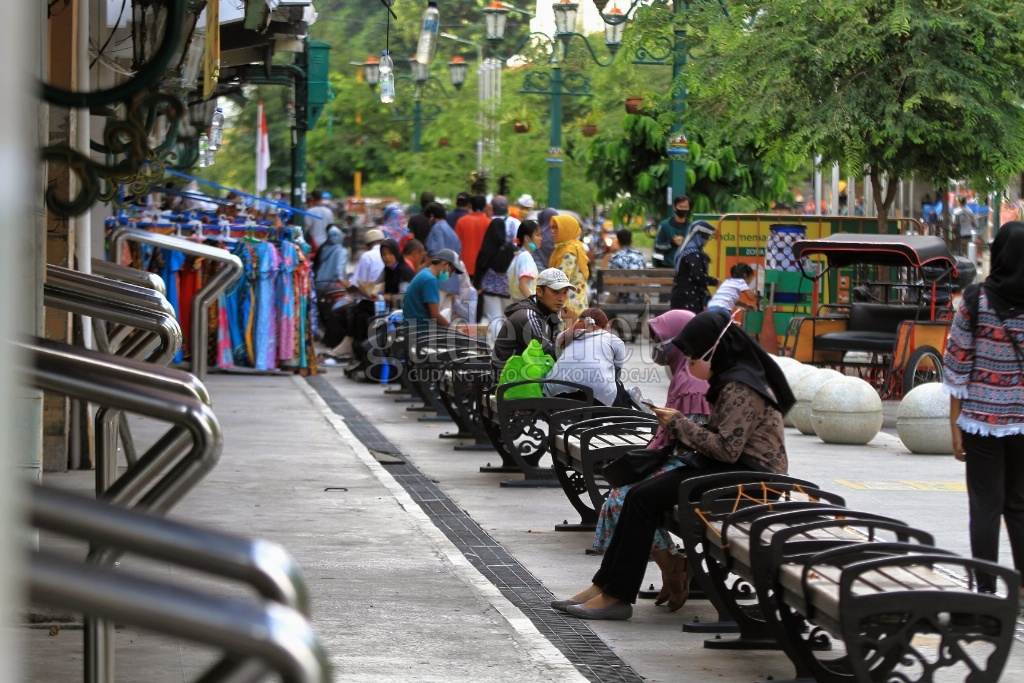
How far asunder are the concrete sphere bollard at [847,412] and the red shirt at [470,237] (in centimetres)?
814

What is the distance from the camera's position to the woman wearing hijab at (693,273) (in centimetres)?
1791

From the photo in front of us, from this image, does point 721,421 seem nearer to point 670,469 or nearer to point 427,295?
point 670,469

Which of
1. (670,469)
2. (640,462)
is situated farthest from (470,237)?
(670,469)

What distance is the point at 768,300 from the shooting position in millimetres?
18969

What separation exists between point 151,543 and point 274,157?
54.3 m

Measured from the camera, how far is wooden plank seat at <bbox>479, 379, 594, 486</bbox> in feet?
33.2

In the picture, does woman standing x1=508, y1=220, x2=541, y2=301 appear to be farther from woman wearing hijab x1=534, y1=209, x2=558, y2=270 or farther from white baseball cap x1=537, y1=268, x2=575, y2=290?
white baseball cap x1=537, y1=268, x2=575, y2=290

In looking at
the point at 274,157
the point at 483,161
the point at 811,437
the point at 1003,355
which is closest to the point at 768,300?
the point at 811,437

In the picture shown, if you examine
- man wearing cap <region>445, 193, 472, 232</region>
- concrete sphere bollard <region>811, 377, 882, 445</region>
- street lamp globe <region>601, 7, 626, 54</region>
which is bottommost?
concrete sphere bollard <region>811, 377, 882, 445</region>

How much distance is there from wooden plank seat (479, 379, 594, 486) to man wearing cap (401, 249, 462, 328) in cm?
390

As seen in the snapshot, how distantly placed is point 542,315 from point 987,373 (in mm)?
4905

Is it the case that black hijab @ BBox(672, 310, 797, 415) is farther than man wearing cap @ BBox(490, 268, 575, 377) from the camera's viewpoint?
No

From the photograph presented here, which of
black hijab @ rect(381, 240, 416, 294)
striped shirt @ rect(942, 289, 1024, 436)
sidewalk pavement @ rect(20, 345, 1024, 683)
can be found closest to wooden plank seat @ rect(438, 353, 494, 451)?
sidewalk pavement @ rect(20, 345, 1024, 683)

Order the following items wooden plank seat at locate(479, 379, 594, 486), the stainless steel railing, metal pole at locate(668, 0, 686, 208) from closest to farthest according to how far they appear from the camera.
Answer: the stainless steel railing < wooden plank seat at locate(479, 379, 594, 486) < metal pole at locate(668, 0, 686, 208)
